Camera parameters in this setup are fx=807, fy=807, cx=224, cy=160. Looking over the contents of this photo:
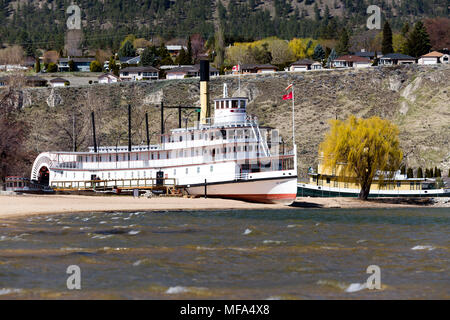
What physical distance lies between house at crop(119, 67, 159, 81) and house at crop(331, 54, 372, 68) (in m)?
38.3

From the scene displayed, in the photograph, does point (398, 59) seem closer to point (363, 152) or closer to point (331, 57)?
point (331, 57)

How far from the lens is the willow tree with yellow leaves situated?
8206 cm

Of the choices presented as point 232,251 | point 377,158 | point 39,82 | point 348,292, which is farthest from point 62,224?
point 39,82

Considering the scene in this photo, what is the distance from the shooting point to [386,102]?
135 meters

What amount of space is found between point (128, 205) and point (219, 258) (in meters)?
31.7

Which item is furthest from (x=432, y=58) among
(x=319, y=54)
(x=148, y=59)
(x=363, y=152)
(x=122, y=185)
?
(x=122, y=185)

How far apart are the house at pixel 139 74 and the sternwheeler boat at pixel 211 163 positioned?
86996mm

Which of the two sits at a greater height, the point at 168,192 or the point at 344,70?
the point at 344,70

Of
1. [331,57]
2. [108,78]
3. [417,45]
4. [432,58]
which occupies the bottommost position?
[108,78]

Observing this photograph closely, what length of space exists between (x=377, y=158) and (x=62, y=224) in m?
42.8

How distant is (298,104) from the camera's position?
137125 mm

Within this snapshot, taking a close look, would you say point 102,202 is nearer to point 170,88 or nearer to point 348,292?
point 348,292

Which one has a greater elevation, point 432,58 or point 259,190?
point 432,58

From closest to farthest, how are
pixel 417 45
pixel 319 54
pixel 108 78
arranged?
pixel 417 45
pixel 108 78
pixel 319 54
